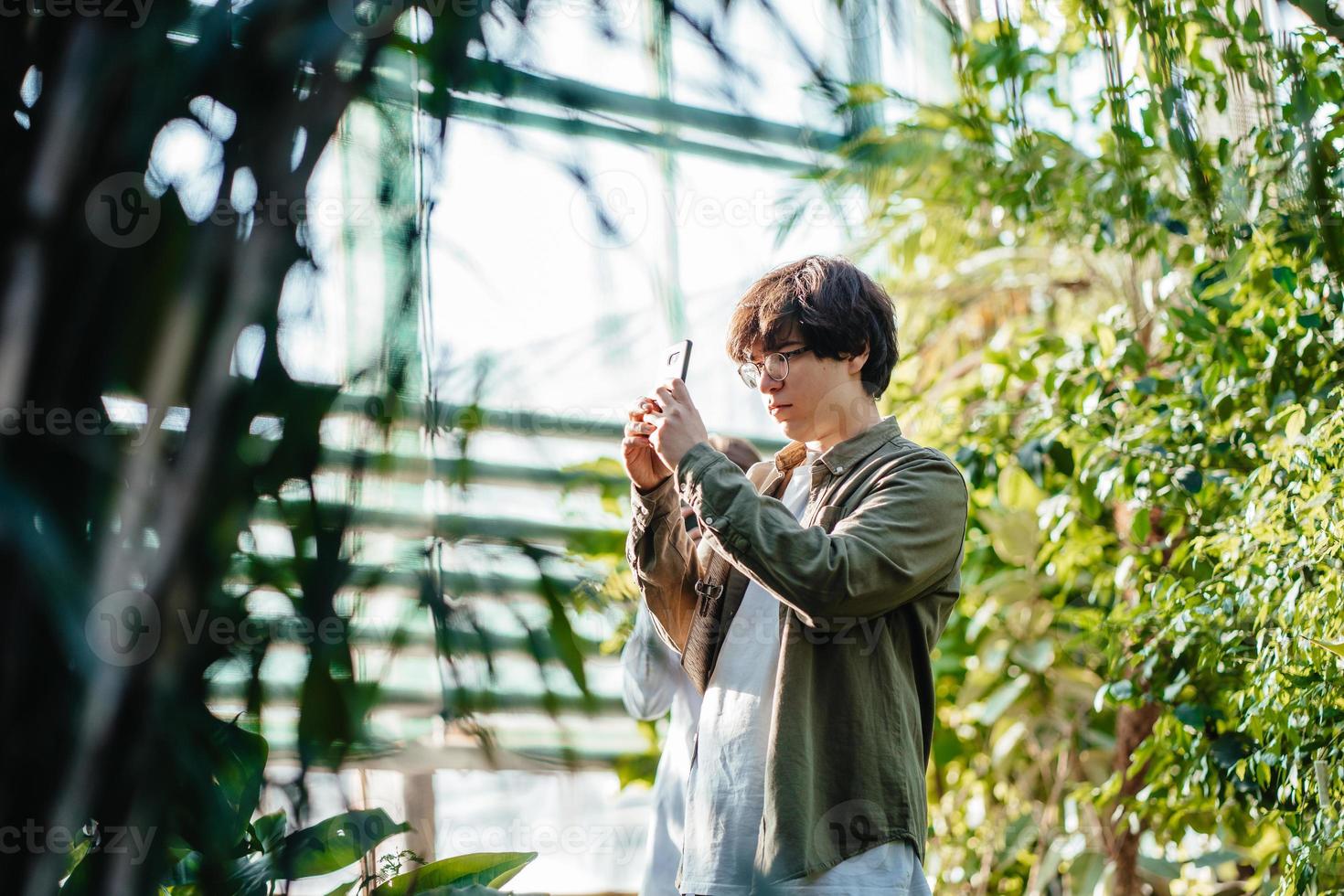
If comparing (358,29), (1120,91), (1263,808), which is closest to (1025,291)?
(1263,808)

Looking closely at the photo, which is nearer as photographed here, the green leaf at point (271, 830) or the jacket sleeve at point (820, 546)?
the green leaf at point (271, 830)

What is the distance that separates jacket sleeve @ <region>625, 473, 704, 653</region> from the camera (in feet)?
4.08

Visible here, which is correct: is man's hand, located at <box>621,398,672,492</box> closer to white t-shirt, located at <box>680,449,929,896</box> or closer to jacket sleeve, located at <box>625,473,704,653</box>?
jacket sleeve, located at <box>625,473,704,653</box>

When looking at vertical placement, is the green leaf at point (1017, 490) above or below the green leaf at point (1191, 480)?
above

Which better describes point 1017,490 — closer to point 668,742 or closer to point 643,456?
point 668,742

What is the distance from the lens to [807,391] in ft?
4.37

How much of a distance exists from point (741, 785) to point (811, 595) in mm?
210

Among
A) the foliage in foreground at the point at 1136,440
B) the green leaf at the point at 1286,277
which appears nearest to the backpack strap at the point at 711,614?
the foliage in foreground at the point at 1136,440

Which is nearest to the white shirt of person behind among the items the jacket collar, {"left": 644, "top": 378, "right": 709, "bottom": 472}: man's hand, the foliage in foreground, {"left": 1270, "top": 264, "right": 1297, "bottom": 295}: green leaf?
the jacket collar

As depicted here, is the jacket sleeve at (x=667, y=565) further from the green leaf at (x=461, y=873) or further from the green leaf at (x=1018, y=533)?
the green leaf at (x=1018, y=533)

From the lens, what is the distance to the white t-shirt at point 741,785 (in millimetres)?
1133

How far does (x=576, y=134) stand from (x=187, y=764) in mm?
240

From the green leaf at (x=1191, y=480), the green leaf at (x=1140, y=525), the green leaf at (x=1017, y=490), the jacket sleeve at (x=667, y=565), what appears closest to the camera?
the jacket sleeve at (x=667, y=565)

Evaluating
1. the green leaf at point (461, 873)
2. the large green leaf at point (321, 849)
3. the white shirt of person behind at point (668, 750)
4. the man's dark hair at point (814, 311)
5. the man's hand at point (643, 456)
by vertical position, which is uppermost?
the man's dark hair at point (814, 311)
